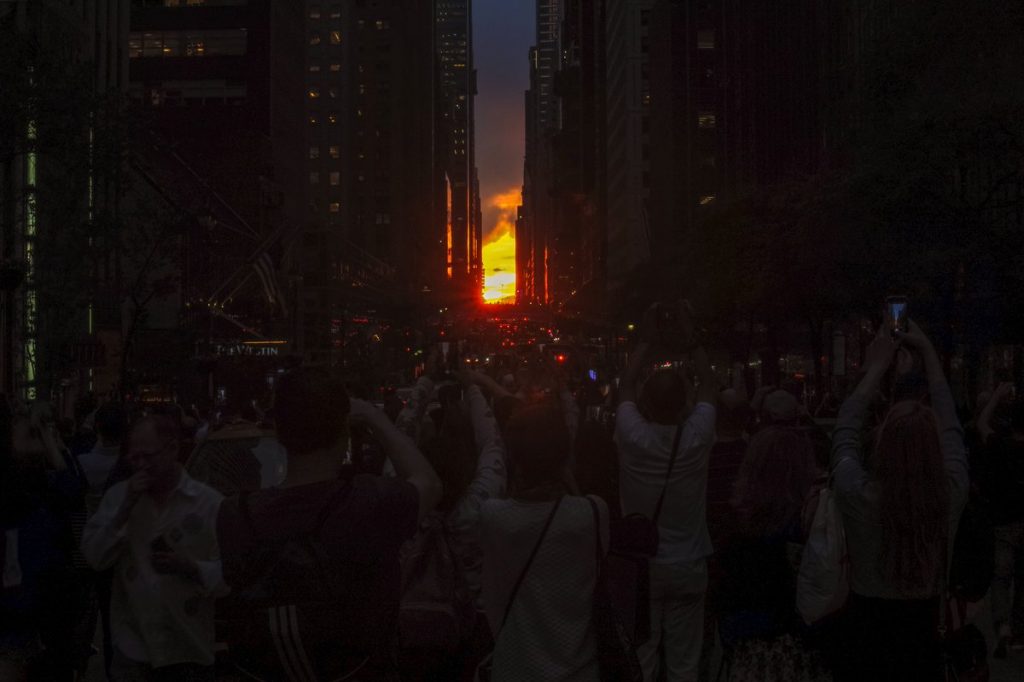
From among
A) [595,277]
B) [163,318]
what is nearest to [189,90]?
[163,318]

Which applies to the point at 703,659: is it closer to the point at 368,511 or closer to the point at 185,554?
the point at 185,554

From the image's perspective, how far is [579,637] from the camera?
4418 millimetres

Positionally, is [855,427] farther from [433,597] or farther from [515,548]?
[433,597]

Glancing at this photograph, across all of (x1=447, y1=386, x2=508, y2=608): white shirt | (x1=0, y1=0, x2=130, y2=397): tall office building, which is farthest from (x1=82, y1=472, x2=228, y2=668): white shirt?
(x1=0, y1=0, x2=130, y2=397): tall office building

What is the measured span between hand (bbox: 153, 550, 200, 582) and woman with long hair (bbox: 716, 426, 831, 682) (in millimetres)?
2354

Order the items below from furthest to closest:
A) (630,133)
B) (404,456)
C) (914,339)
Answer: (630,133)
(914,339)
(404,456)

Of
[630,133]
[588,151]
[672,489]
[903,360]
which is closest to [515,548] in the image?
[903,360]

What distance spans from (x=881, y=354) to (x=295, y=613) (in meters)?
2.61

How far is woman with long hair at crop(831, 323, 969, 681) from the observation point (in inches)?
187

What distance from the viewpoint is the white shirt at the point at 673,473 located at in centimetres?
652

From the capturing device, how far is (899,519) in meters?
4.80

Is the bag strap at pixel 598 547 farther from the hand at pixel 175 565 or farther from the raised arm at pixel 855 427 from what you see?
the hand at pixel 175 565

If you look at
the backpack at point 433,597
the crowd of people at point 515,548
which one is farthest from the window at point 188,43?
the backpack at point 433,597

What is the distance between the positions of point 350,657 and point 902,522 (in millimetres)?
2199
